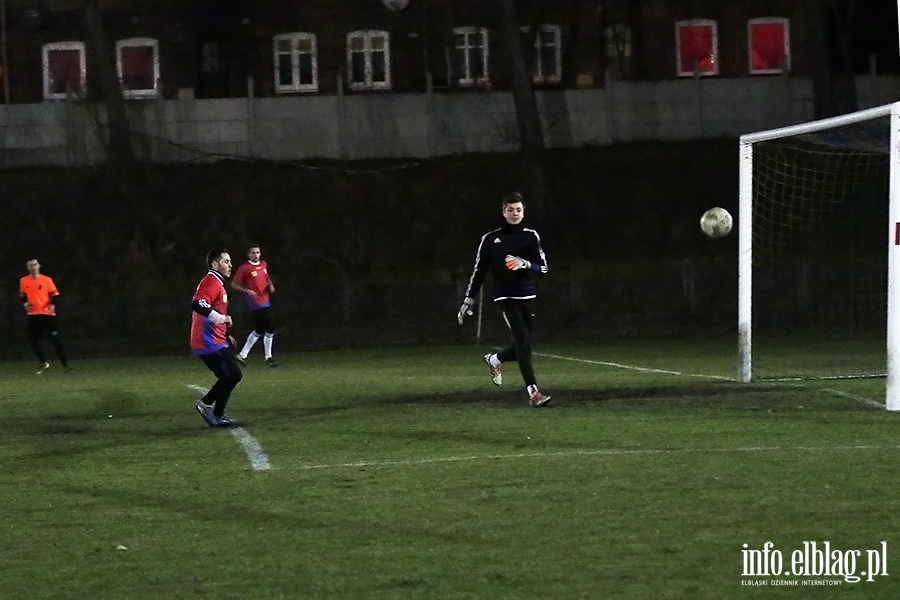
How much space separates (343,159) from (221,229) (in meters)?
4.57

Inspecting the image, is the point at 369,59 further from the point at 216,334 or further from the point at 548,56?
the point at 216,334

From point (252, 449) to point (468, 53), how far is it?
34197mm

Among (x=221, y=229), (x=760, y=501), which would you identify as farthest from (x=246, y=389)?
(x=221, y=229)

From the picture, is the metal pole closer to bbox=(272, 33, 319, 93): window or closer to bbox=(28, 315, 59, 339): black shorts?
bbox=(272, 33, 319, 93): window

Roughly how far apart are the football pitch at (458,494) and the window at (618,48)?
30.1 meters

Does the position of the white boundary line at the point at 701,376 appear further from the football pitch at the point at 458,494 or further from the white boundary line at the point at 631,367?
the football pitch at the point at 458,494

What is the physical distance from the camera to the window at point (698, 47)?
153ft

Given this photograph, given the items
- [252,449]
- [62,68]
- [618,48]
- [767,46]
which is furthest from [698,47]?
[252,449]

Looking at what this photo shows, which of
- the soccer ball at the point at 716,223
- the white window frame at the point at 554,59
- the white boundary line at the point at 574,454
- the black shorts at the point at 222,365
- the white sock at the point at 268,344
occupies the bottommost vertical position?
the white sock at the point at 268,344

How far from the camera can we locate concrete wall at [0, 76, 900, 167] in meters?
39.9

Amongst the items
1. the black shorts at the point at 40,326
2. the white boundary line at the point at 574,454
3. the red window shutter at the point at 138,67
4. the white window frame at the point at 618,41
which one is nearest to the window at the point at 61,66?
the red window shutter at the point at 138,67

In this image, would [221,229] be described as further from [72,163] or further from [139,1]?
[139,1]

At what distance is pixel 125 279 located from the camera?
34625 mm

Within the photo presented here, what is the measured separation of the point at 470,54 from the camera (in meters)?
44.9
